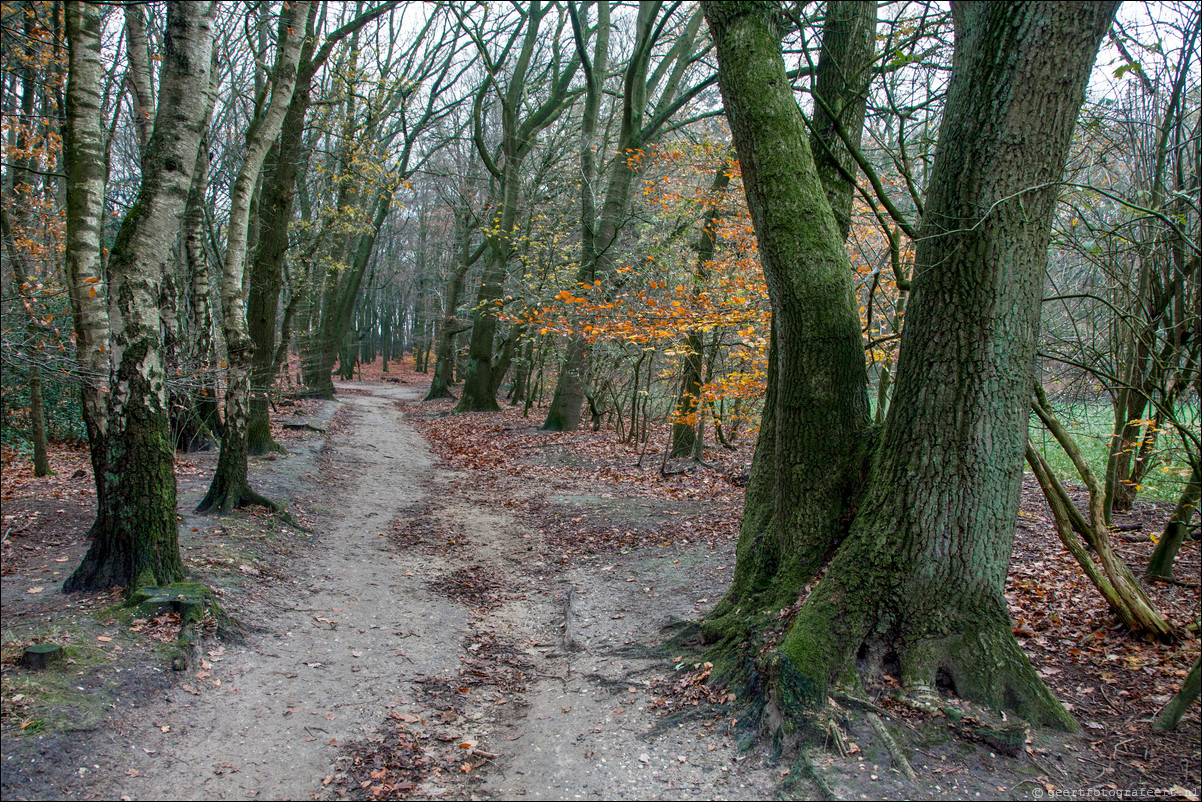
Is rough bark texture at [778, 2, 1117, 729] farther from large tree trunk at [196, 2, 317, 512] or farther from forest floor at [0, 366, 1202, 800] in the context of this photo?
large tree trunk at [196, 2, 317, 512]

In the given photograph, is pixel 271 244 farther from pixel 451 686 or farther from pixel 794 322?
pixel 794 322

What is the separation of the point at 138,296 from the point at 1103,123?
8.22 meters

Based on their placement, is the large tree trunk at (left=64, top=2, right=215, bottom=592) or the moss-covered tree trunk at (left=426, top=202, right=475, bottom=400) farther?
the moss-covered tree trunk at (left=426, top=202, right=475, bottom=400)

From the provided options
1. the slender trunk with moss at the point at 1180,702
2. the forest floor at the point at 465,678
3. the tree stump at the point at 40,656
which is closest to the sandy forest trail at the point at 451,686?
the forest floor at the point at 465,678

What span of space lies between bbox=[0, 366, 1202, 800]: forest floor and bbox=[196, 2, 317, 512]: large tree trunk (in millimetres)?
469

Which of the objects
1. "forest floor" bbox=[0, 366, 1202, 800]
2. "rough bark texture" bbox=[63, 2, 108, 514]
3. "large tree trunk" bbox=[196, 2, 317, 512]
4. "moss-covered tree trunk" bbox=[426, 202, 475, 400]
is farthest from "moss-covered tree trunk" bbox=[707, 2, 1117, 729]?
"moss-covered tree trunk" bbox=[426, 202, 475, 400]

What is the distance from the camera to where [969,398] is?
11.6 feet

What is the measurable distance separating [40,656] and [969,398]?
5.34m

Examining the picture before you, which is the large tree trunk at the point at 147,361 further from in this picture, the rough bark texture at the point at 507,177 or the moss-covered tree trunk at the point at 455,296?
the moss-covered tree trunk at the point at 455,296

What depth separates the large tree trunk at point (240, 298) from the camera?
7.87 metres

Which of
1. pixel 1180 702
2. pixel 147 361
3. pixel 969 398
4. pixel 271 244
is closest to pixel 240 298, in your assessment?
pixel 271 244

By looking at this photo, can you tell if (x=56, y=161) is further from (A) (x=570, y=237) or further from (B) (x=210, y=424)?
(A) (x=570, y=237)

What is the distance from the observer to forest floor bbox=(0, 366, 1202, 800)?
131 inches

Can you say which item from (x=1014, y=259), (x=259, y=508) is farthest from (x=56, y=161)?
(x=1014, y=259)
